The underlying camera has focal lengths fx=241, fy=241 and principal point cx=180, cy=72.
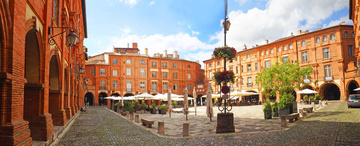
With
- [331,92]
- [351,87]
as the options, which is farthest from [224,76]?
[331,92]

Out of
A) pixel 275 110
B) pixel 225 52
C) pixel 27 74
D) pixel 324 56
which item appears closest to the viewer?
pixel 27 74

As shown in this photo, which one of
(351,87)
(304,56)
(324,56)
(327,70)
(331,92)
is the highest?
(304,56)

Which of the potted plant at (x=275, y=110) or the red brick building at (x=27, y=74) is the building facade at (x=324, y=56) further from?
the red brick building at (x=27, y=74)

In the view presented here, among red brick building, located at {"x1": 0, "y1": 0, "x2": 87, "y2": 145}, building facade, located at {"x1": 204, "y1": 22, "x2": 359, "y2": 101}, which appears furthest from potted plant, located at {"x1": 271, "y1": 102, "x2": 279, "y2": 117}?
building facade, located at {"x1": 204, "y1": 22, "x2": 359, "y2": 101}

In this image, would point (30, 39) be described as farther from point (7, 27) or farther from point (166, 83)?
point (166, 83)

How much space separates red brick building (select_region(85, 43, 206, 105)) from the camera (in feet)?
155

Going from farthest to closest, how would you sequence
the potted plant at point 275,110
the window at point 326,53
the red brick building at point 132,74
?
1. the red brick building at point 132,74
2. the window at point 326,53
3. the potted plant at point 275,110

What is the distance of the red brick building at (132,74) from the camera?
4712cm

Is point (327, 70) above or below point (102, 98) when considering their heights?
above

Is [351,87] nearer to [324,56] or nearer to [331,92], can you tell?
[331,92]

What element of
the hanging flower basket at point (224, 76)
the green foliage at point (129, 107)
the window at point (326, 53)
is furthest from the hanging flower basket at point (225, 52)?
the window at point (326, 53)

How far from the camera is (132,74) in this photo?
163ft

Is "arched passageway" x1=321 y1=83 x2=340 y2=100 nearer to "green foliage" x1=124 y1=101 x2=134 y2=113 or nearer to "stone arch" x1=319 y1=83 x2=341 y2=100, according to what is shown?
"stone arch" x1=319 y1=83 x2=341 y2=100

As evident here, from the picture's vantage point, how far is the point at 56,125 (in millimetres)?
11117
